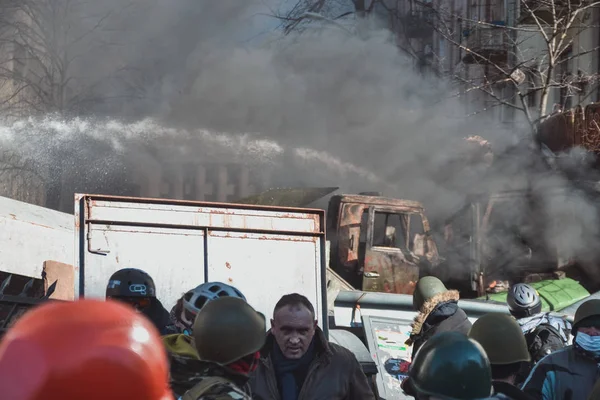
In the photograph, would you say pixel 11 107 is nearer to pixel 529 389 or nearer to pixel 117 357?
pixel 529 389

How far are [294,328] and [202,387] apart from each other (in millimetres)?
1119

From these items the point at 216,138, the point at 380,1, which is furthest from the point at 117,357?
the point at 380,1

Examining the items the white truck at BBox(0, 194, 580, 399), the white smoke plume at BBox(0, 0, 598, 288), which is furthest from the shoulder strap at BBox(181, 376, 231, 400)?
the white smoke plume at BBox(0, 0, 598, 288)

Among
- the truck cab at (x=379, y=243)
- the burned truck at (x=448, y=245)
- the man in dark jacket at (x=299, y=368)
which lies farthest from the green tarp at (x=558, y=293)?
the man in dark jacket at (x=299, y=368)

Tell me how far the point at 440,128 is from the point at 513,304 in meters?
13.1

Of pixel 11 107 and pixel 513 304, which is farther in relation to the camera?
pixel 11 107

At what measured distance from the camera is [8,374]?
4.29 ft

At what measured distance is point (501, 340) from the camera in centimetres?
316

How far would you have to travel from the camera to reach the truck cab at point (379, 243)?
1158 centimetres

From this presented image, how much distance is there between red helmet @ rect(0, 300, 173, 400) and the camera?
4.22 ft

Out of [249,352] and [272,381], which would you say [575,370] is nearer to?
[272,381]

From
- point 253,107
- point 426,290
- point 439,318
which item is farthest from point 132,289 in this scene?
point 253,107

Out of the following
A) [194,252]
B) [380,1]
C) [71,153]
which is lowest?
[194,252]

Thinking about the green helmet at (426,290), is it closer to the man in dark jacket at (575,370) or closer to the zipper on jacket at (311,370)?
the man in dark jacket at (575,370)
